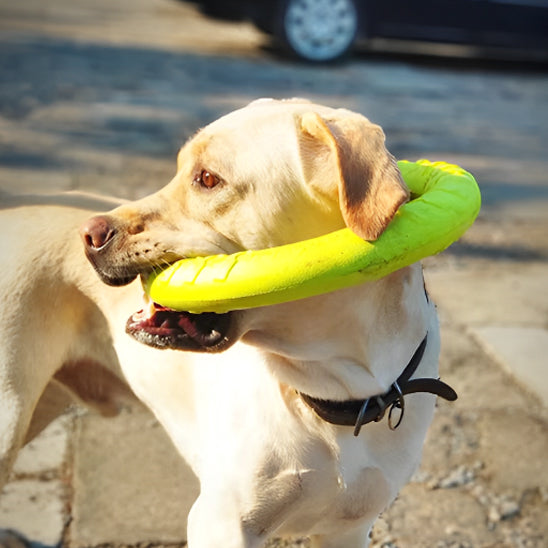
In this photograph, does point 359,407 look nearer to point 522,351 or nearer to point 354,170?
point 354,170

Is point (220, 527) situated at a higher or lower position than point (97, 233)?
lower

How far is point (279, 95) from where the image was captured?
29.1 feet

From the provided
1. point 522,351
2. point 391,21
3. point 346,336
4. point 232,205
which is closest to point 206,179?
point 232,205

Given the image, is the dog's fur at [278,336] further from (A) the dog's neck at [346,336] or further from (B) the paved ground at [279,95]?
(B) the paved ground at [279,95]

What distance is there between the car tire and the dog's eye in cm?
884

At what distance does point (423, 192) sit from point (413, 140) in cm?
555

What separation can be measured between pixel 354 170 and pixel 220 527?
102 centimetres

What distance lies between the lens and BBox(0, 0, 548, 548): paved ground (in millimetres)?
3207

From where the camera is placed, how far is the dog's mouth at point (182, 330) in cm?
215

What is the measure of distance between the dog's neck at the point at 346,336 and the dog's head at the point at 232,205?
0.45ft

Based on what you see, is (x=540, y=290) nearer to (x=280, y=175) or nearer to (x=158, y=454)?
(x=158, y=454)

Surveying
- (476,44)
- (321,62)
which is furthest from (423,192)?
(476,44)

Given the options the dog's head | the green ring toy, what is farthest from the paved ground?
the green ring toy

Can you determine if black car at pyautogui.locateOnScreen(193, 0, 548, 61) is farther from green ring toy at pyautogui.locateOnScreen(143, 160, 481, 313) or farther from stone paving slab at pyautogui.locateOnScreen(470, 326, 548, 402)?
green ring toy at pyautogui.locateOnScreen(143, 160, 481, 313)
